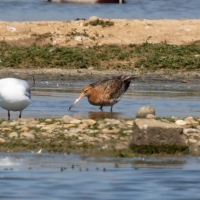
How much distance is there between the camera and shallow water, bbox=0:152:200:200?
9680mm

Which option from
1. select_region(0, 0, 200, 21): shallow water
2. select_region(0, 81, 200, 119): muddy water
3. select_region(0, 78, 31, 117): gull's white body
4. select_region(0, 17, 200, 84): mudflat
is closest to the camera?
select_region(0, 78, 31, 117): gull's white body

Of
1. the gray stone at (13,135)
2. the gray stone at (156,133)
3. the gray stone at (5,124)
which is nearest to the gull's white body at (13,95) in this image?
the gray stone at (5,124)

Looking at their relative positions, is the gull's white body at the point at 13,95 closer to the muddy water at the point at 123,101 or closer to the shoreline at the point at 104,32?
the muddy water at the point at 123,101

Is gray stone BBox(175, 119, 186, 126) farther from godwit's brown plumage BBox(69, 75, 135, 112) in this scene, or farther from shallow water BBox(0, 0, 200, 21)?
shallow water BBox(0, 0, 200, 21)

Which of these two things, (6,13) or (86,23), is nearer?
(86,23)

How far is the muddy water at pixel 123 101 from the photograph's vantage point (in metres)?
15.5

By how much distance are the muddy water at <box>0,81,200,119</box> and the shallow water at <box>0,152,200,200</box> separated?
11.9 feet

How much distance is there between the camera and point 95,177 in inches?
408

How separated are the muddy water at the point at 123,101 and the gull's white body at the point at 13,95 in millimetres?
1062

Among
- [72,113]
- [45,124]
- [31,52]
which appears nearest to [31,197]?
[45,124]

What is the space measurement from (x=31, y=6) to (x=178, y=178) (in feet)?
101

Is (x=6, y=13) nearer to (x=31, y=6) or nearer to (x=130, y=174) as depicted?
(x=31, y=6)

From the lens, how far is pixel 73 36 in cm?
2470

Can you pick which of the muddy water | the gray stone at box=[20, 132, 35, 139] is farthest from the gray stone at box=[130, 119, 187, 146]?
the muddy water
